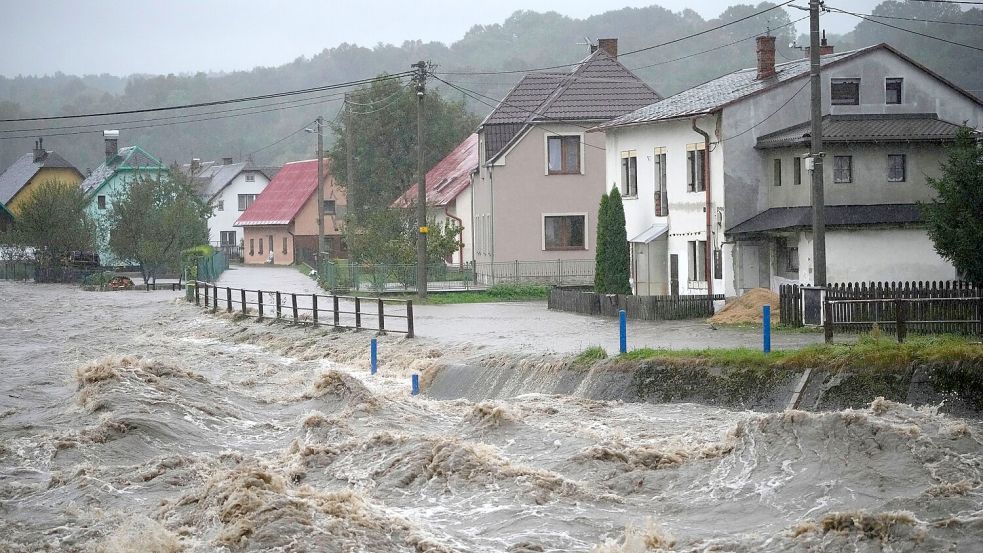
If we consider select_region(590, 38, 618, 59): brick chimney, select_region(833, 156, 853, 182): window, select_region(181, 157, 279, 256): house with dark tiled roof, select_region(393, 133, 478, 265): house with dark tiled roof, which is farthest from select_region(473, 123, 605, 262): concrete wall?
select_region(181, 157, 279, 256): house with dark tiled roof

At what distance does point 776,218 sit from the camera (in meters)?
35.0

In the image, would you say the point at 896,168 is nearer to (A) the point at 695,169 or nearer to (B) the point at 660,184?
(A) the point at 695,169

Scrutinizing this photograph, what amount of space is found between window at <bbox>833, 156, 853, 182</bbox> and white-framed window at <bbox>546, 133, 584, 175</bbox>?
63.7ft

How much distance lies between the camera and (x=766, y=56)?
128 feet

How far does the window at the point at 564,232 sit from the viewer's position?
53500mm

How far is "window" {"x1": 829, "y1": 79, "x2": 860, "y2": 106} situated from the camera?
3634 centimetres

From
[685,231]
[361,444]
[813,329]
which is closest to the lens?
[361,444]


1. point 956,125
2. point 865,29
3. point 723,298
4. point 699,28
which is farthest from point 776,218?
point 699,28

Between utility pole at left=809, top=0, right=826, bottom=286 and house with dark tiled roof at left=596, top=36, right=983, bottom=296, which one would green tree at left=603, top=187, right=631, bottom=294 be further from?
utility pole at left=809, top=0, right=826, bottom=286

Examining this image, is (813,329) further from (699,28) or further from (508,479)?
(699,28)

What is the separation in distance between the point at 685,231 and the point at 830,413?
72.7 ft

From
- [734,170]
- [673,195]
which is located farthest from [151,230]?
[734,170]

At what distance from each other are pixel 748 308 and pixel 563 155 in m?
22.1

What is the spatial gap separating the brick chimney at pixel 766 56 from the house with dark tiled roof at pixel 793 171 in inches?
1.8
